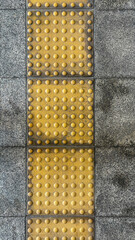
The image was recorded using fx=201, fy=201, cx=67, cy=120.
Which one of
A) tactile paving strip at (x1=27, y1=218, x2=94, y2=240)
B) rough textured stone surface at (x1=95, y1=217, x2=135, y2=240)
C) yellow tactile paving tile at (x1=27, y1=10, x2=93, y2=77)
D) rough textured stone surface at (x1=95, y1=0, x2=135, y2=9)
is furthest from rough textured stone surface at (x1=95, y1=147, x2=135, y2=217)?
rough textured stone surface at (x1=95, y1=0, x2=135, y2=9)

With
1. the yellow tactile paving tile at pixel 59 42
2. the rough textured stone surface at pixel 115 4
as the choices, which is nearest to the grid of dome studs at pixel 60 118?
the yellow tactile paving tile at pixel 59 42

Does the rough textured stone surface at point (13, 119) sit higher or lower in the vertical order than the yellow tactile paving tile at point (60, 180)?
higher

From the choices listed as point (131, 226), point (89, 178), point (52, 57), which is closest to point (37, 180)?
point (89, 178)

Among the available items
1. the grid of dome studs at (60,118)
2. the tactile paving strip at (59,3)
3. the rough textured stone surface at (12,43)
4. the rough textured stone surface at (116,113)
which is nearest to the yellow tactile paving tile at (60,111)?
the grid of dome studs at (60,118)

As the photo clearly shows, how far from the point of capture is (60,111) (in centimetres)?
243

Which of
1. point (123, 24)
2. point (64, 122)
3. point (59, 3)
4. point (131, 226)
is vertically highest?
point (59, 3)

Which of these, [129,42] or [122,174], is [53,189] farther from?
[129,42]

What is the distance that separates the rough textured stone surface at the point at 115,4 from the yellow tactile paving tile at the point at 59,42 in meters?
0.17

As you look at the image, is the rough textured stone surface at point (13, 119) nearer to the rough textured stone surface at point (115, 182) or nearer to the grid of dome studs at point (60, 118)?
the grid of dome studs at point (60, 118)

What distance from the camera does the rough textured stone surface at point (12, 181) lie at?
2.39 meters

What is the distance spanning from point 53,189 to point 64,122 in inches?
32.0

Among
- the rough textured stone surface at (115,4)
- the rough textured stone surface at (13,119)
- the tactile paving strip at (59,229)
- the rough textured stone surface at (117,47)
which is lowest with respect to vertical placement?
the tactile paving strip at (59,229)

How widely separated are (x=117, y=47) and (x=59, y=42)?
70 centimetres

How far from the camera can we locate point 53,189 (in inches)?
94.8
